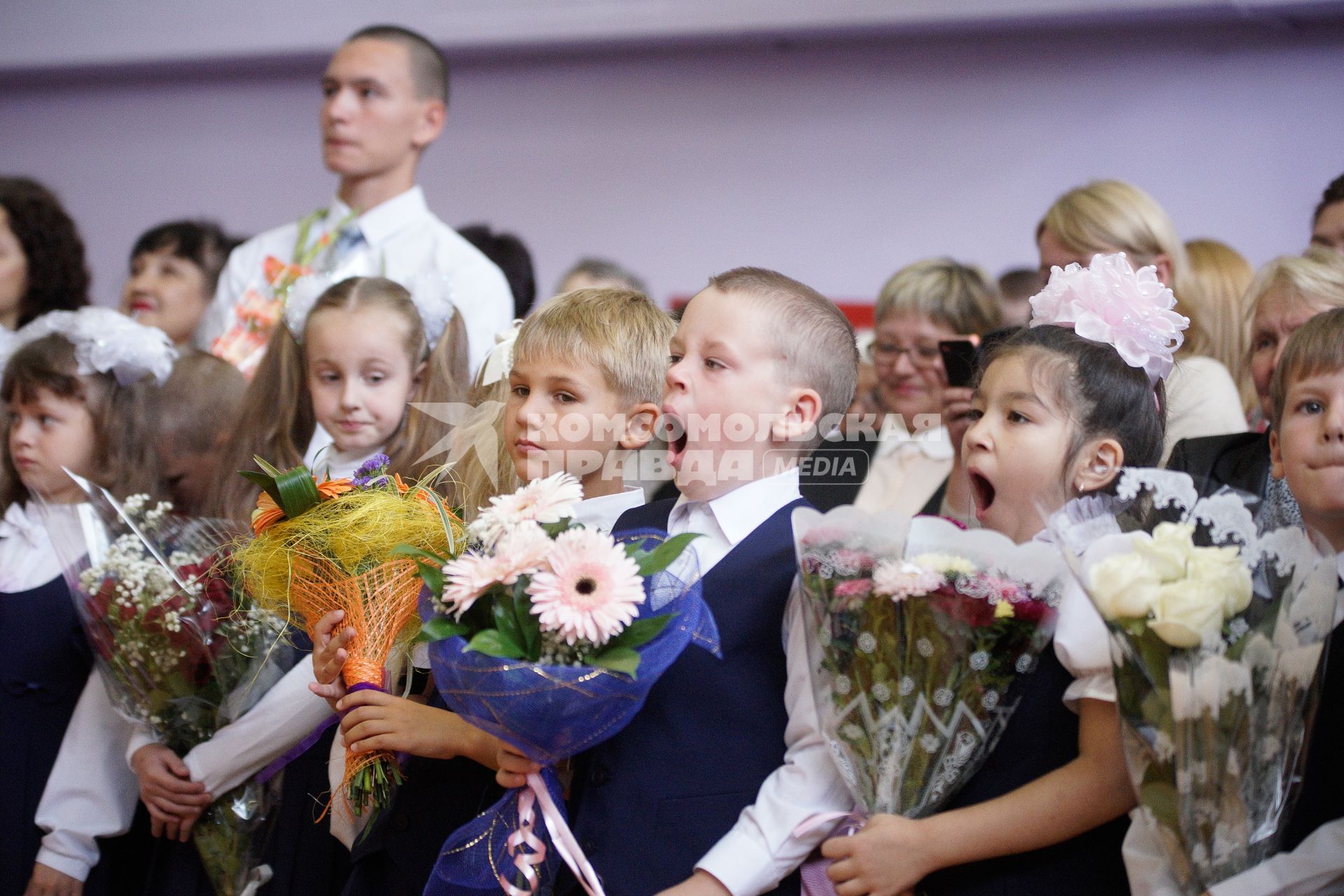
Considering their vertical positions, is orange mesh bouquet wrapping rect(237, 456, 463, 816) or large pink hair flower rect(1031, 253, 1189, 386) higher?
large pink hair flower rect(1031, 253, 1189, 386)

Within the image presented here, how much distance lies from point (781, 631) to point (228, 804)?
113 cm

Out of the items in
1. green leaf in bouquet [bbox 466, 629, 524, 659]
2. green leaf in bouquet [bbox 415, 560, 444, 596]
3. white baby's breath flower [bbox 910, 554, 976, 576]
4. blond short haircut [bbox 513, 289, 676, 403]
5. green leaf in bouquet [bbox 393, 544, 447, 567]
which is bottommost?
green leaf in bouquet [bbox 466, 629, 524, 659]

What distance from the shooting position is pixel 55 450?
2.64 metres

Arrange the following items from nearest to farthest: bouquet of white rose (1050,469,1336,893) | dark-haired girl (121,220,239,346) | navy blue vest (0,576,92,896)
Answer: bouquet of white rose (1050,469,1336,893), navy blue vest (0,576,92,896), dark-haired girl (121,220,239,346)

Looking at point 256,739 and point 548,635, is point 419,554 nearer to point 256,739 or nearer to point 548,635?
point 548,635

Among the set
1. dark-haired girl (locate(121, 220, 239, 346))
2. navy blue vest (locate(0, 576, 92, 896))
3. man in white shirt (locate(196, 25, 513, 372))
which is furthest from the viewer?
dark-haired girl (locate(121, 220, 239, 346))

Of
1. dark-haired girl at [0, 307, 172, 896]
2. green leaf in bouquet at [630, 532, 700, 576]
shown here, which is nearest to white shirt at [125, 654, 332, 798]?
dark-haired girl at [0, 307, 172, 896]

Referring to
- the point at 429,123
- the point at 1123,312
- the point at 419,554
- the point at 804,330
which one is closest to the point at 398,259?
the point at 429,123

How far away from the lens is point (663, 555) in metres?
1.54

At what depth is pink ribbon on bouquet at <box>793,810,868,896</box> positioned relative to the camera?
1543 millimetres

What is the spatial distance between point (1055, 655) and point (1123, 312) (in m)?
0.53

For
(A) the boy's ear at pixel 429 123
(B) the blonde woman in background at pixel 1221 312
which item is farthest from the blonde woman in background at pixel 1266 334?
(A) the boy's ear at pixel 429 123

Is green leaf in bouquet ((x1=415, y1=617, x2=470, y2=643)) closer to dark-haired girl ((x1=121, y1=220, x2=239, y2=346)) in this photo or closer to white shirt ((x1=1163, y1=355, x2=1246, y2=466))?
white shirt ((x1=1163, y1=355, x2=1246, y2=466))

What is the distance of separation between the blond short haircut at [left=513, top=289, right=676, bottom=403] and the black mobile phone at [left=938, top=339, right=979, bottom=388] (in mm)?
712
